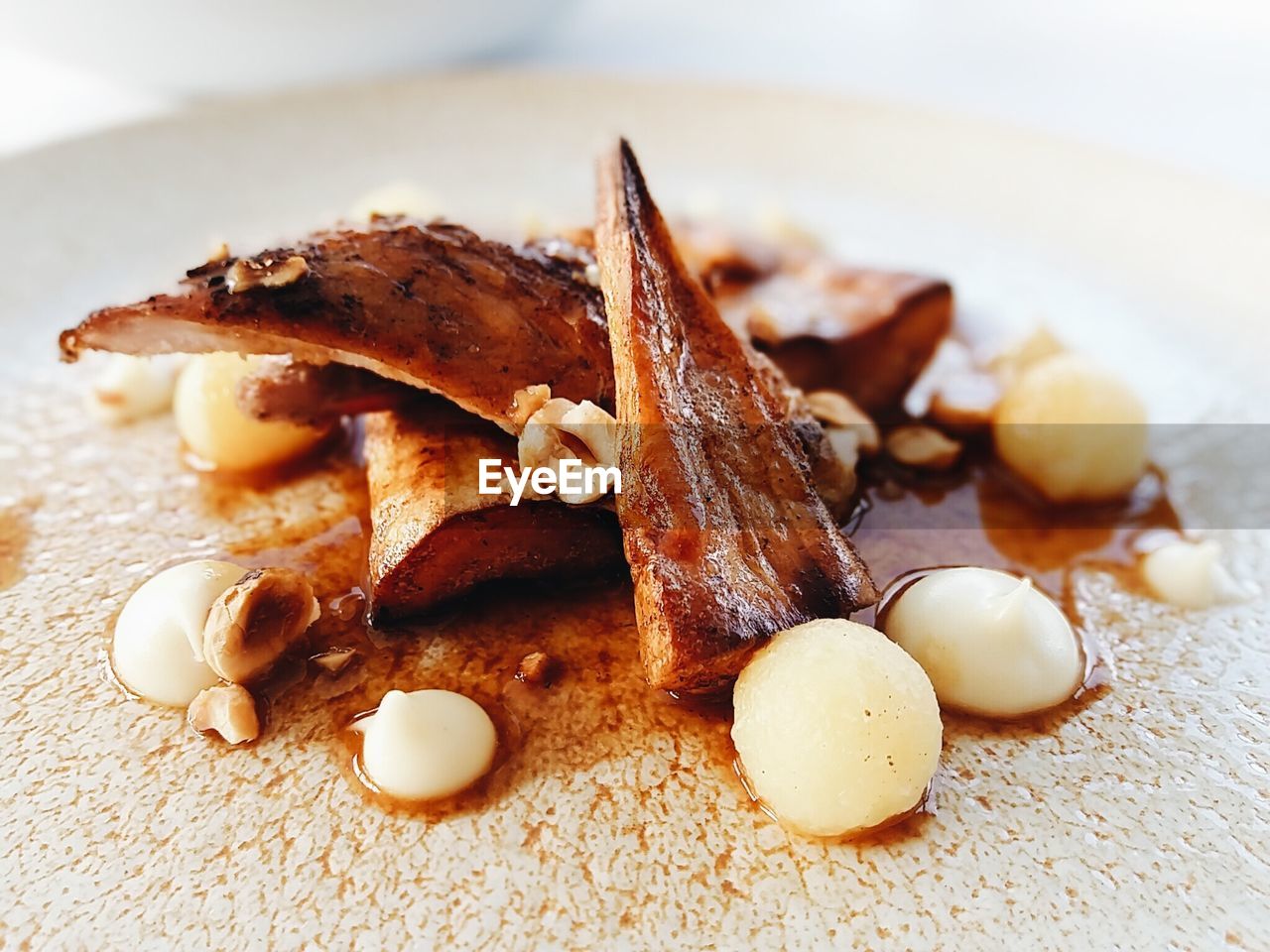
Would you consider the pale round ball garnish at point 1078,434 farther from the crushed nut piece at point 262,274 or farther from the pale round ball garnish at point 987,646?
the crushed nut piece at point 262,274

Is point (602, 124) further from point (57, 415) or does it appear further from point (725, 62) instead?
point (57, 415)

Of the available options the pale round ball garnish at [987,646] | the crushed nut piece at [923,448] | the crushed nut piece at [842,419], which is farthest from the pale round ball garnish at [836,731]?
the crushed nut piece at [923,448]

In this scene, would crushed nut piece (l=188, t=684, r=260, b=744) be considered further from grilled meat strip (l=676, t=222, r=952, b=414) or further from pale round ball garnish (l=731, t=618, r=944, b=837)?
grilled meat strip (l=676, t=222, r=952, b=414)

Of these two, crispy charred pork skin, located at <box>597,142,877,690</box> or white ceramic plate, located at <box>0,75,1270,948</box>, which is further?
crispy charred pork skin, located at <box>597,142,877,690</box>

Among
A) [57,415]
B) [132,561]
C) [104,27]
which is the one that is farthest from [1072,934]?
[104,27]
